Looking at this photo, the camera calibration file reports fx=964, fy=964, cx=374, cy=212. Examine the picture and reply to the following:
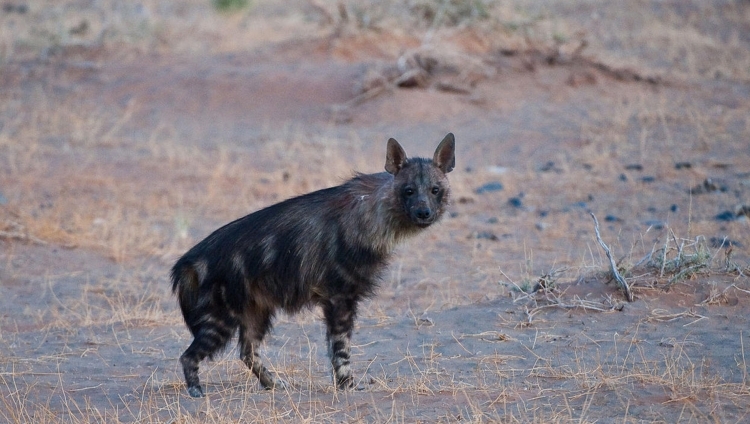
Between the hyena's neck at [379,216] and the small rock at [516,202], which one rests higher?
the hyena's neck at [379,216]

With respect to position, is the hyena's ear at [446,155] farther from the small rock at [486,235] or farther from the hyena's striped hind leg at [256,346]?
the small rock at [486,235]

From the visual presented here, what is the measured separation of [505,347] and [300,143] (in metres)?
9.15

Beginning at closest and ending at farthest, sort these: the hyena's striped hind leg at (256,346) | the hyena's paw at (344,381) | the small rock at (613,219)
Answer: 1. the hyena's paw at (344,381)
2. the hyena's striped hind leg at (256,346)
3. the small rock at (613,219)

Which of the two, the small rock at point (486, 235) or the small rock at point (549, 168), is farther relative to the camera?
the small rock at point (549, 168)

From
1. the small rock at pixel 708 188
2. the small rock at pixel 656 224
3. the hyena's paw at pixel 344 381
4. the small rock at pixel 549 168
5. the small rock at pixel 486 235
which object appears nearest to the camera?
the hyena's paw at pixel 344 381

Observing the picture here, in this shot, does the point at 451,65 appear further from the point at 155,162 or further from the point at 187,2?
the point at 187,2

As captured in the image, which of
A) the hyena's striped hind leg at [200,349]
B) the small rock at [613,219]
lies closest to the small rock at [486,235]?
the small rock at [613,219]

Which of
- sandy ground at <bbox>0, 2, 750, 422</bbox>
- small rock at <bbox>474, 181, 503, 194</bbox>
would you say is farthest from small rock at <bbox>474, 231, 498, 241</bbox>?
small rock at <bbox>474, 181, 503, 194</bbox>

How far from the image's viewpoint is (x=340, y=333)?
228 inches

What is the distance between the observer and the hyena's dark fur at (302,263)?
574 centimetres

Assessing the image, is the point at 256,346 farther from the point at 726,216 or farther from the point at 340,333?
the point at 726,216

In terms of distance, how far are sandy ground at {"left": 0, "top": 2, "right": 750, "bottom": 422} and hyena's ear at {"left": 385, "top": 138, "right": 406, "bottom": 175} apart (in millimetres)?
1254

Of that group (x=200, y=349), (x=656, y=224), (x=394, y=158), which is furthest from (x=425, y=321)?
(x=656, y=224)

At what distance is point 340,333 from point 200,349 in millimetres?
830
